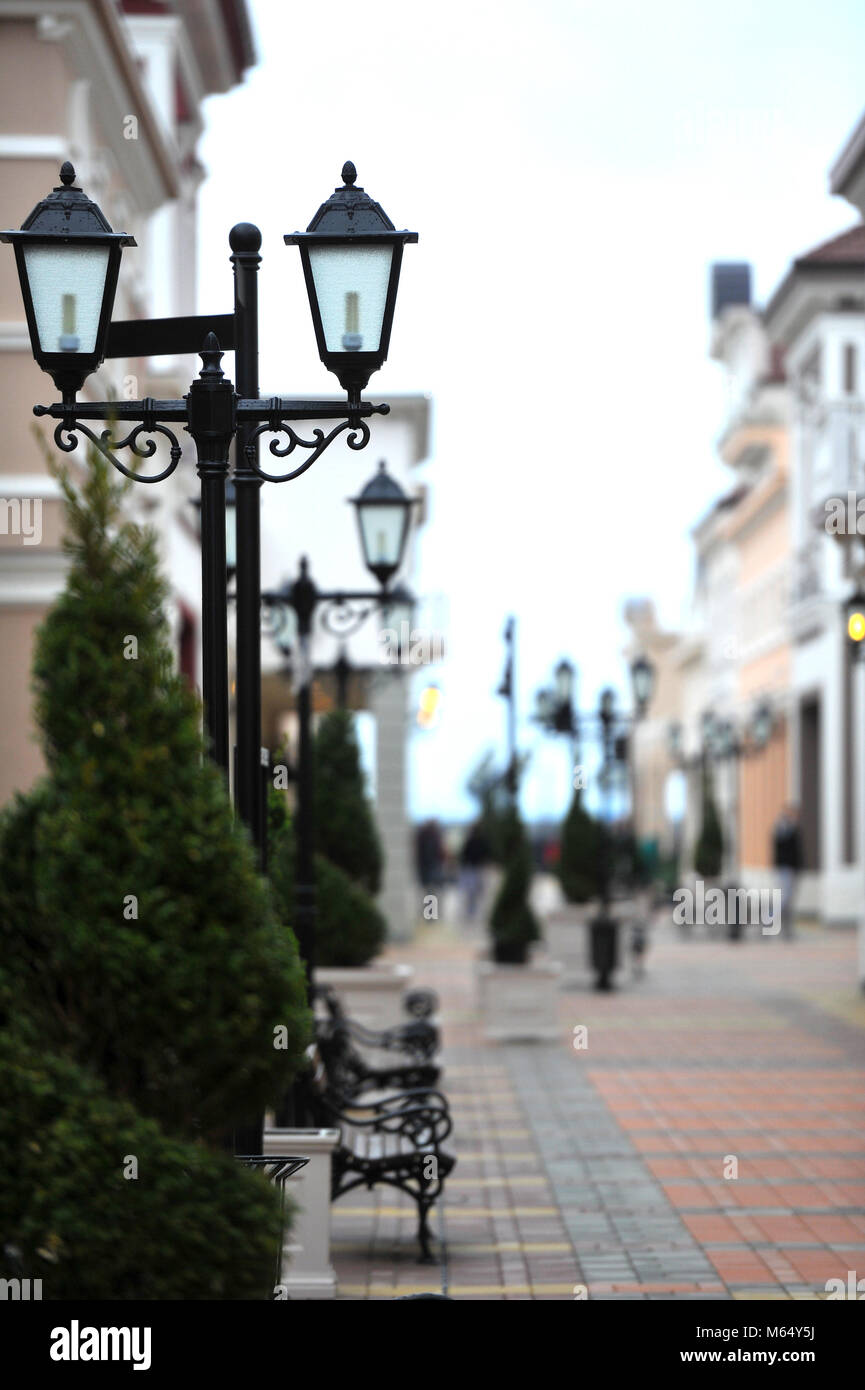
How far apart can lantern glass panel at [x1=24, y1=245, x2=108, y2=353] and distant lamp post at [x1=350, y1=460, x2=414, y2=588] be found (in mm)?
5091

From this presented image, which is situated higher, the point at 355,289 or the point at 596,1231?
the point at 355,289

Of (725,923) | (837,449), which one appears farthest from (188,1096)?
(725,923)

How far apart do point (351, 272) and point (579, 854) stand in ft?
61.4

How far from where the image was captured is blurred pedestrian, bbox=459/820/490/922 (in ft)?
118

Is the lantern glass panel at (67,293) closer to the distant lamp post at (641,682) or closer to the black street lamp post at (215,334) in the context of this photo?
the black street lamp post at (215,334)

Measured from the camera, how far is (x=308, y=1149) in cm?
780

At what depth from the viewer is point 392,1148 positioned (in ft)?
29.8

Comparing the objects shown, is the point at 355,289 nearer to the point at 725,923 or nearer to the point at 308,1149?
the point at 308,1149

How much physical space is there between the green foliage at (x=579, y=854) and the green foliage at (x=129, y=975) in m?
19.3

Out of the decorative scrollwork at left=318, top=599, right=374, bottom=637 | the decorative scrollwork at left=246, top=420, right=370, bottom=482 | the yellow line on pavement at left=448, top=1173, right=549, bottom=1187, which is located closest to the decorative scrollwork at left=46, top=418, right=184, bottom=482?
the decorative scrollwork at left=246, top=420, right=370, bottom=482

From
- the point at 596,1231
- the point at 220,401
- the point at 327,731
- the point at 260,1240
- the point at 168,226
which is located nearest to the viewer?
the point at 260,1240

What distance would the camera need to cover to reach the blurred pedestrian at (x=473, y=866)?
118ft

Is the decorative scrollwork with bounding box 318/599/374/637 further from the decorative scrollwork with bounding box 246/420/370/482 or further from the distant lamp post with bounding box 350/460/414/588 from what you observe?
the decorative scrollwork with bounding box 246/420/370/482
